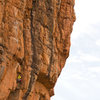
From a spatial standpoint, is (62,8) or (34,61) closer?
(34,61)

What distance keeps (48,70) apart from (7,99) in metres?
7.13

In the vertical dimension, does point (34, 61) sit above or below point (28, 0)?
below

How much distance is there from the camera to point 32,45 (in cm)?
3306


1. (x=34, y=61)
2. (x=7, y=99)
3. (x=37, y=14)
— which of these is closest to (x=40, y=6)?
(x=37, y=14)

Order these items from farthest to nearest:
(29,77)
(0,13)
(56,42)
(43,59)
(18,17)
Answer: (56,42) → (43,59) → (29,77) → (18,17) → (0,13)

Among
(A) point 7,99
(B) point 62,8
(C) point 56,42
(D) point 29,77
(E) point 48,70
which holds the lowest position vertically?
(A) point 7,99

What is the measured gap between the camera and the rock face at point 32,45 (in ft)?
93.6

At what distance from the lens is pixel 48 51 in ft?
115

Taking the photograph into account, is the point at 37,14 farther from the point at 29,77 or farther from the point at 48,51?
the point at 29,77

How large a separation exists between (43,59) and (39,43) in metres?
2.05

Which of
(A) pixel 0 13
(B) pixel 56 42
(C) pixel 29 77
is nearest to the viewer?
(A) pixel 0 13

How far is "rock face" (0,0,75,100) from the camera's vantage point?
28516mm

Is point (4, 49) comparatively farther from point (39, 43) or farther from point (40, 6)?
point (40, 6)

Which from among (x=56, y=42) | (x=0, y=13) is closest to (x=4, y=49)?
(x=0, y=13)
